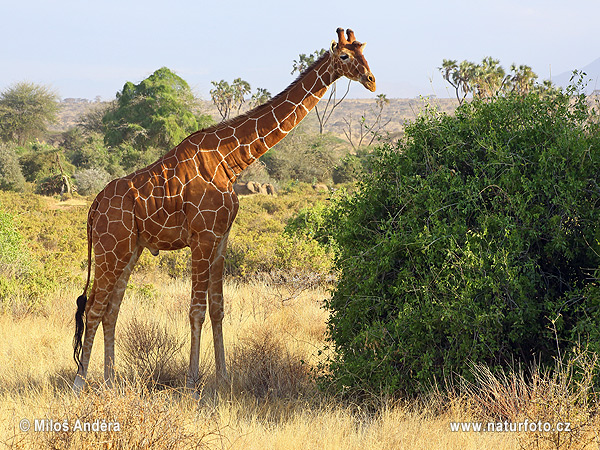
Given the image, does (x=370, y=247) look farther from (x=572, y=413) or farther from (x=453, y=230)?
(x=572, y=413)

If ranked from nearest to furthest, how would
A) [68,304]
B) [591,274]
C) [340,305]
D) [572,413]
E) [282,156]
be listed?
1. [572,413]
2. [591,274]
3. [340,305]
4. [68,304]
5. [282,156]

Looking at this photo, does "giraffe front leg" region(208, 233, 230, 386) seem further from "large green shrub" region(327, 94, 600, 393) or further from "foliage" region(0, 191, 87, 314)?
"foliage" region(0, 191, 87, 314)

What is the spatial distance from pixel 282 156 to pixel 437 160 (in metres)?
34.6

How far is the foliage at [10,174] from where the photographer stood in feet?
97.2

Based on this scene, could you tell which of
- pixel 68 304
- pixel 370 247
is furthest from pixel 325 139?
pixel 370 247

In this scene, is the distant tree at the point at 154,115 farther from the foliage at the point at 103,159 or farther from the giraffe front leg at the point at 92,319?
the giraffe front leg at the point at 92,319

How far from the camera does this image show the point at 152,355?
Result: 584 cm

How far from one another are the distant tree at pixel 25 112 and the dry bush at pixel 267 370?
51.7 meters

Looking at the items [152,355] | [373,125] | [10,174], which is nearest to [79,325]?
[152,355]

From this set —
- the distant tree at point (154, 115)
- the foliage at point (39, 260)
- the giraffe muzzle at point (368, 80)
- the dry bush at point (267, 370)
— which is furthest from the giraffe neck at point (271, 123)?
the distant tree at point (154, 115)

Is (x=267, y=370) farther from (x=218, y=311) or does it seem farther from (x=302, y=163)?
(x=302, y=163)

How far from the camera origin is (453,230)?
4.64 m

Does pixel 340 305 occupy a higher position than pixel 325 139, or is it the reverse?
pixel 325 139

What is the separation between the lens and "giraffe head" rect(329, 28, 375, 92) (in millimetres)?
5168
